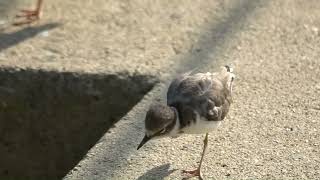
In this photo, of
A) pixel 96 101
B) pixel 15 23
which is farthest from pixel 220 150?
pixel 15 23

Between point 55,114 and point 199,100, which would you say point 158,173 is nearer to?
point 199,100

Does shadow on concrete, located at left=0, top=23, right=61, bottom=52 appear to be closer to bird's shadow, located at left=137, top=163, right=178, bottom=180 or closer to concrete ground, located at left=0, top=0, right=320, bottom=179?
concrete ground, located at left=0, top=0, right=320, bottom=179

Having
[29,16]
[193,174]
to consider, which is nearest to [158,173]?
[193,174]

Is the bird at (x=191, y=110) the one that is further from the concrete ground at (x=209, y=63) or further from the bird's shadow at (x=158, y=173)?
the concrete ground at (x=209, y=63)

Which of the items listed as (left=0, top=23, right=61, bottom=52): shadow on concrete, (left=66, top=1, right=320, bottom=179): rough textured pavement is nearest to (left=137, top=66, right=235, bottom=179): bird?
(left=66, top=1, right=320, bottom=179): rough textured pavement

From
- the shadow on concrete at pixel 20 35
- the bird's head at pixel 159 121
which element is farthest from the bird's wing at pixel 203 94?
the shadow on concrete at pixel 20 35

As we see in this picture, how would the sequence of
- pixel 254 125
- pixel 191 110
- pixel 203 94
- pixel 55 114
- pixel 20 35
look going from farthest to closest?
pixel 20 35
pixel 55 114
pixel 254 125
pixel 203 94
pixel 191 110

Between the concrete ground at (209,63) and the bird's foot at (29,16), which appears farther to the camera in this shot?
the bird's foot at (29,16)
